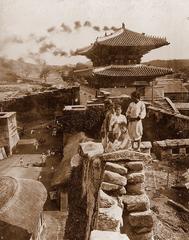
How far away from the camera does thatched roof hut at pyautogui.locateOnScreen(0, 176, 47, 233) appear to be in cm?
653

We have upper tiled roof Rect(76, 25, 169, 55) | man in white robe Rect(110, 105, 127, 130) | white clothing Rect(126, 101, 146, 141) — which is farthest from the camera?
upper tiled roof Rect(76, 25, 169, 55)

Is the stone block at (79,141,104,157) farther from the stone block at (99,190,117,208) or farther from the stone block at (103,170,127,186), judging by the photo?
the stone block at (99,190,117,208)

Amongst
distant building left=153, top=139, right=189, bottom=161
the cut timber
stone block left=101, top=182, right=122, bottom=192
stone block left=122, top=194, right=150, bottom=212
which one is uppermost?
stone block left=101, top=182, right=122, bottom=192

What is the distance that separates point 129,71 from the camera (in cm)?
2241

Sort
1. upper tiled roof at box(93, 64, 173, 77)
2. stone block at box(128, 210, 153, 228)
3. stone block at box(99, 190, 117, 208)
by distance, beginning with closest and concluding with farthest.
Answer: stone block at box(99, 190, 117, 208), stone block at box(128, 210, 153, 228), upper tiled roof at box(93, 64, 173, 77)

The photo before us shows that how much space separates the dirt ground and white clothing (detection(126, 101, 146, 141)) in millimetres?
1584

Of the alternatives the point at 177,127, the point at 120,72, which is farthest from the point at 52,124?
the point at 177,127

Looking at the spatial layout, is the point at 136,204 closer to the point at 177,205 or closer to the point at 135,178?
the point at 135,178

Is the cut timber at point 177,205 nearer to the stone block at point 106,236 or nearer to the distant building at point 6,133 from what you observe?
the stone block at point 106,236

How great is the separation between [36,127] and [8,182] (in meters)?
15.1

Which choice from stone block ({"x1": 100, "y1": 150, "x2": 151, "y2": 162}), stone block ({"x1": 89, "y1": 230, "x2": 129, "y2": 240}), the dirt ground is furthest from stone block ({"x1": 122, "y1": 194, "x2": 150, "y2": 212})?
stone block ({"x1": 89, "y1": 230, "x2": 129, "y2": 240})

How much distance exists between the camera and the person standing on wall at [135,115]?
7.59 metres

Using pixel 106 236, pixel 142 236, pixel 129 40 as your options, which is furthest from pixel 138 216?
pixel 129 40

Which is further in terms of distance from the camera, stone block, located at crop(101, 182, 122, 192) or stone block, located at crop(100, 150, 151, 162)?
stone block, located at crop(100, 150, 151, 162)
